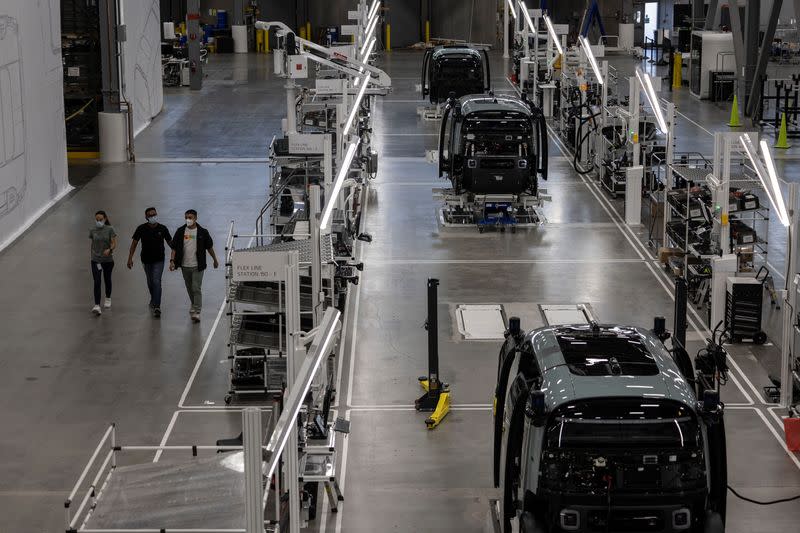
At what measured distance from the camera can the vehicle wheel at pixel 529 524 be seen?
28.7 ft

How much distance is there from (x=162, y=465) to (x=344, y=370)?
5.48 meters

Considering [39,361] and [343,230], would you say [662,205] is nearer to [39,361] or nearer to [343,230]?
[343,230]

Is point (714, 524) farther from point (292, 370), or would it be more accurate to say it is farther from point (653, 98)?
point (653, 98)

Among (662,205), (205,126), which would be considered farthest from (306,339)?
(205,126)

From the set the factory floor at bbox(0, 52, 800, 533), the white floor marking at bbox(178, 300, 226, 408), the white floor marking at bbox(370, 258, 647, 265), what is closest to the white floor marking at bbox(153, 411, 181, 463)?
the factory floor at bbox(0, 52, 800, 533)

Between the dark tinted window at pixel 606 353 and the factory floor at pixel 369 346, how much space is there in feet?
7.27

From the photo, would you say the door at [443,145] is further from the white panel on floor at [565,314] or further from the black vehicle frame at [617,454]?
the black vehicle frame at [617,454]

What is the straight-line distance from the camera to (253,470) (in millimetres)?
5445

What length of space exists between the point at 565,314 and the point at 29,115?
37.9 feet

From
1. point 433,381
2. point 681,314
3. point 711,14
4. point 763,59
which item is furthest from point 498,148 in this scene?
point 711,14

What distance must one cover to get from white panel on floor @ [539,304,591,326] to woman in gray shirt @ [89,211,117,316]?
237 inches

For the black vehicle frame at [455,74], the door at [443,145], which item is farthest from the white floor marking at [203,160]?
the black vehicle frame at [455,74]

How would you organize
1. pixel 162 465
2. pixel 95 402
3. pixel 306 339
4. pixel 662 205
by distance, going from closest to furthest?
pixel 306 339
pixel 162 465
pixel 95 402
pixel 662 205

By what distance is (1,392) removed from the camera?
1449 cm
